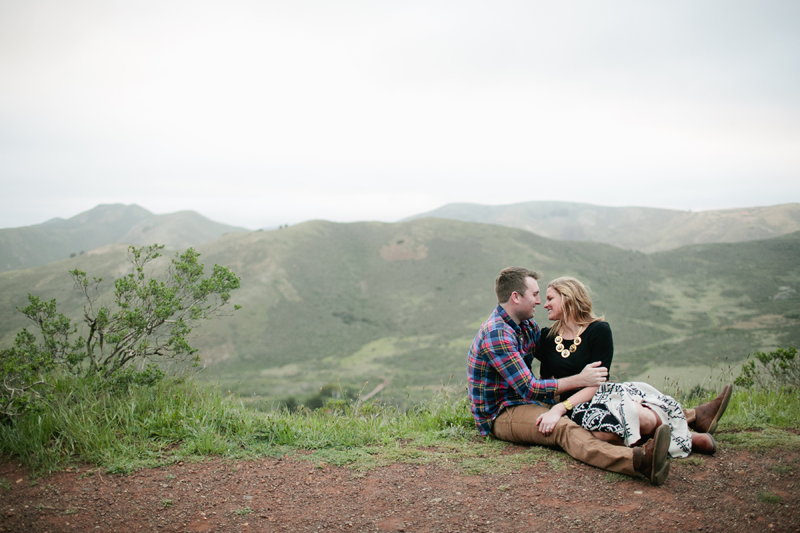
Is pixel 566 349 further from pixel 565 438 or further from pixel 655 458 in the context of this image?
pixel 655 458

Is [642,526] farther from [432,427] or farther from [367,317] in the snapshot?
[367,317]

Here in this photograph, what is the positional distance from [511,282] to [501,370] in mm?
828

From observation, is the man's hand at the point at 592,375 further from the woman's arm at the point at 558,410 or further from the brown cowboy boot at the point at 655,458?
the brown cowboy boot at the point at 655,458

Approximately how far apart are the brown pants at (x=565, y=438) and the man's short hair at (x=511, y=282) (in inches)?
42.8

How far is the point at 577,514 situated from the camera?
293cm

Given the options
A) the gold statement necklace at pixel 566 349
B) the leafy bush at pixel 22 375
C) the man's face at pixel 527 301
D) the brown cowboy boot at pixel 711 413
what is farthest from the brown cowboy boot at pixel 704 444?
the leafy bush at pixel 22 375

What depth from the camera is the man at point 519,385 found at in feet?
12.5

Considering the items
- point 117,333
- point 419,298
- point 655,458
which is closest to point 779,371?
point 655,458

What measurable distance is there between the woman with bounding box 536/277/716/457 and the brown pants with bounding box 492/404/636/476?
0.10 meters

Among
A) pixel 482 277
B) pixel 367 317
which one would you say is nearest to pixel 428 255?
pixel 482 277

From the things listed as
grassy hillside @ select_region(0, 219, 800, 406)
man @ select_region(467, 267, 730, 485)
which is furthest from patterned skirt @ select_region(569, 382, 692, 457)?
grassy hillside @ select_region(0, 219, 800, 406)

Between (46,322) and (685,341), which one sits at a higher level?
(46,322)

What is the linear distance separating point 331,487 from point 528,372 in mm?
1948

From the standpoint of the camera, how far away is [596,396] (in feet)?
12.4
